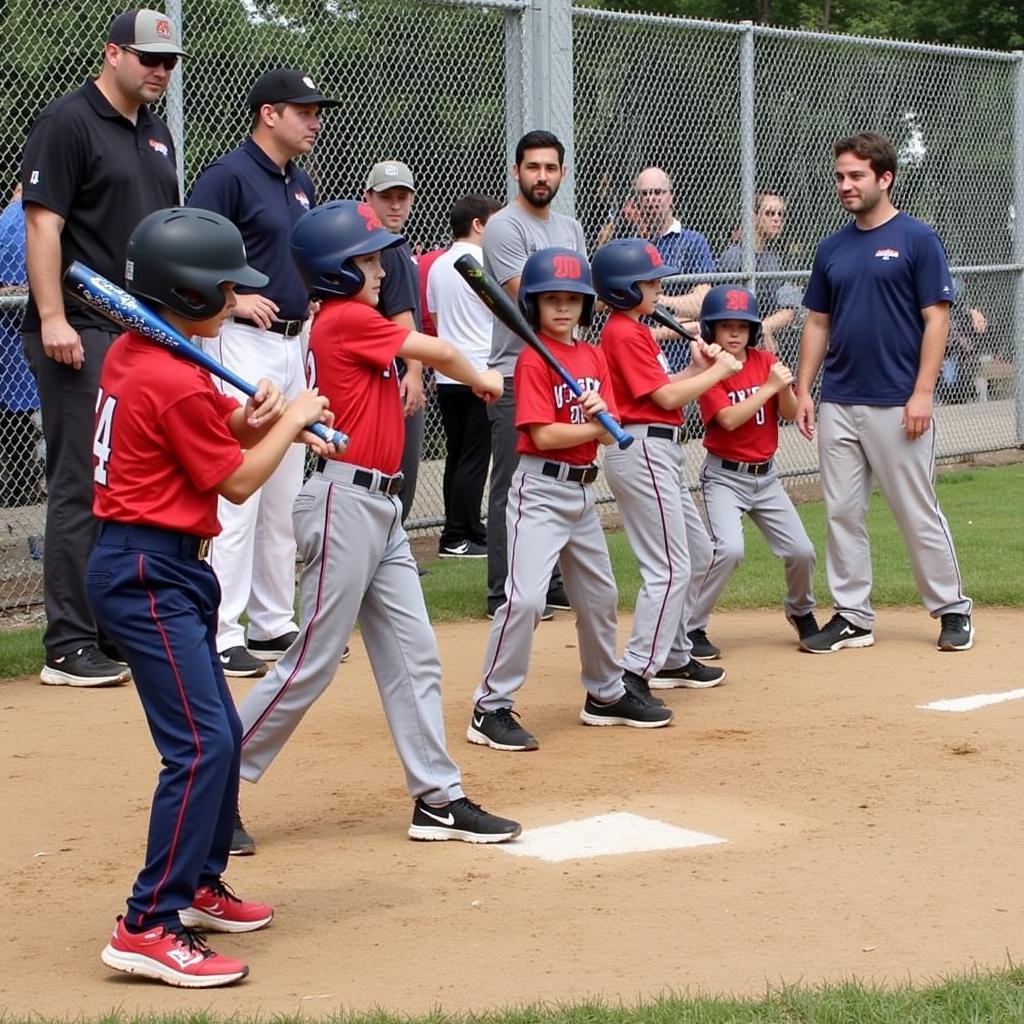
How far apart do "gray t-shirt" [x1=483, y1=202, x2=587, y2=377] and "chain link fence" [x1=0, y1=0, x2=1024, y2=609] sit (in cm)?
171

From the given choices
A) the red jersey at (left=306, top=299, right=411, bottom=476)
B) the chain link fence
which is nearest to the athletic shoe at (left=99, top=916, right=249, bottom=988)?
the red jersey at (left=306, top=299, right=411, bottom=476)

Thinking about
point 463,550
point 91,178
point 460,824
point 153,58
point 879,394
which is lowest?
point 463,550

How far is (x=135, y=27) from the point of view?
6.61 meters

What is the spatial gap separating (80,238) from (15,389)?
2316mm

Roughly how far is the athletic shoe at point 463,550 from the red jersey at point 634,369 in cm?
372

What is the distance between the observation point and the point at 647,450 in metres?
6.44

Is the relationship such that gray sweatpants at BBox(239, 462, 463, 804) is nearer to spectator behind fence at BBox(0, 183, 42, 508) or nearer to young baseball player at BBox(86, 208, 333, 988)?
young baseball player at BBox(86, 208, 333, 988)

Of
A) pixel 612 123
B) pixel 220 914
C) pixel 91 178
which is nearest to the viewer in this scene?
pixel 220 914

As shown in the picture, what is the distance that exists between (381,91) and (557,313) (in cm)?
436

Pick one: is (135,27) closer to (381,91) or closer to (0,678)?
(0,678)

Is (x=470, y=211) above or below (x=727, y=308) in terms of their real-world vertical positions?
above

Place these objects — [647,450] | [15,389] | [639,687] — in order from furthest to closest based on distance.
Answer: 1. [15,389]
2. [647,450]
3. [639,687]

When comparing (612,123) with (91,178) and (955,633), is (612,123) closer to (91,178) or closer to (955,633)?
(955,633)

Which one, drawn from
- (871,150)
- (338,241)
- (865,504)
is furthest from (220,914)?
(871,150)
